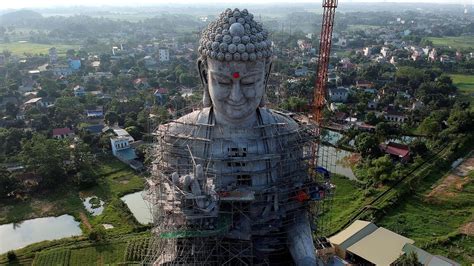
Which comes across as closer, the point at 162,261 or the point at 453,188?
the point at 162,261

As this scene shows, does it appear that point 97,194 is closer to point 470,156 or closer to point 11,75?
point 470,156

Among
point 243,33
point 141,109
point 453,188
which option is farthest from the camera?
point 141,109

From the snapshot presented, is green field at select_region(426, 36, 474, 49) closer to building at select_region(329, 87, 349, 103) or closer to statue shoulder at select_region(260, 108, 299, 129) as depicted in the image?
building at select_region(329, 87, 349, 103)

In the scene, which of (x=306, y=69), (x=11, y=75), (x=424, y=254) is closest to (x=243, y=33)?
(x=424, y=254)

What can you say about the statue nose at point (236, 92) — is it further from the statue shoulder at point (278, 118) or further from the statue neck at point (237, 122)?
the statue shoulder at point (278, 118)

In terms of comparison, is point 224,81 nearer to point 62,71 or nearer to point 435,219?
point 435,219

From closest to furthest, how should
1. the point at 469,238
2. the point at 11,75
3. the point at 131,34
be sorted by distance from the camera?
the point at 469,238
the point at 11,75
the point at 131,34

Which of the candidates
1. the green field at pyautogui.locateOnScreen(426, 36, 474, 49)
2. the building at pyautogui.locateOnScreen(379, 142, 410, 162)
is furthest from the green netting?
the green field at pyautogui.locateOnScreen(426, 36, 474, 49)

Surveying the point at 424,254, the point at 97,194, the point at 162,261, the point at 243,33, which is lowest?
the point at 97,194
